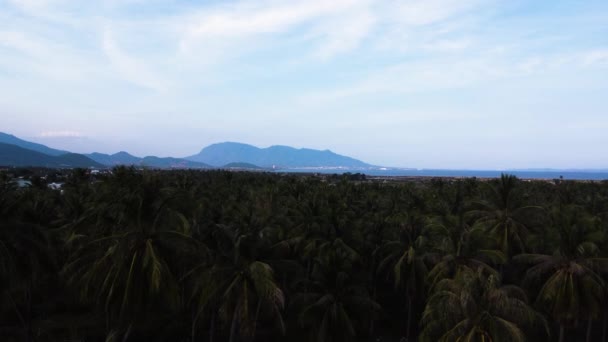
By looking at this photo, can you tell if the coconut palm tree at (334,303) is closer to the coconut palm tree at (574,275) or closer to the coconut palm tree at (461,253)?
the coconut palm tree at (461,253)

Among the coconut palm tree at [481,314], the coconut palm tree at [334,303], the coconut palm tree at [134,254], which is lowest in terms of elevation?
the coconut palm tree at [334,303]

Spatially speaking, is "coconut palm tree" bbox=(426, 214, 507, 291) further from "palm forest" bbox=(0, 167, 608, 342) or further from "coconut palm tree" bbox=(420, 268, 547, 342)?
"coconut palm tree" bbox=(420, 268, 547, 342)

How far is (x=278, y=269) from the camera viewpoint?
24.8 meters

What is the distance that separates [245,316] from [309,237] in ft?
49.3

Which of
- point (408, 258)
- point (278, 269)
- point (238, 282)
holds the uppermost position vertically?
point (238, 282)

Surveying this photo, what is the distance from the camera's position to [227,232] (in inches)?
872

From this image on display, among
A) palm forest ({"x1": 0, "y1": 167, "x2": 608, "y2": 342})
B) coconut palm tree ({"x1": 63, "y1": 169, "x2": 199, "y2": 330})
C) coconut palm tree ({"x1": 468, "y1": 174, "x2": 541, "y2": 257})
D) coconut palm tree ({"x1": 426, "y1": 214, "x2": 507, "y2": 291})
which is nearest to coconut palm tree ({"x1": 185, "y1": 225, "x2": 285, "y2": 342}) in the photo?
palm forest ({"x1": 0, "y1": 167, "x2": 608, "y2": 342})

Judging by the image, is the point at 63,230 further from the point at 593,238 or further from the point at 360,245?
the point at 593,238

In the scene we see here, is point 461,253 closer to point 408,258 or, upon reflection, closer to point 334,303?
point 408,258

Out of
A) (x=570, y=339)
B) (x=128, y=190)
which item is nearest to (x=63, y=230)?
(x=128, y=190)

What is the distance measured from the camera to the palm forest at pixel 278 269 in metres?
18.0

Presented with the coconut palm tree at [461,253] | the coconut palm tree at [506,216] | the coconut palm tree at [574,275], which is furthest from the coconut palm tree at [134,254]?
the coconut palm tree at [506,216]

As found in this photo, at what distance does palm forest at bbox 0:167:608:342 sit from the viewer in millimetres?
18016

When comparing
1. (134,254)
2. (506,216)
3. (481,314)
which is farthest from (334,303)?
(506,216)
